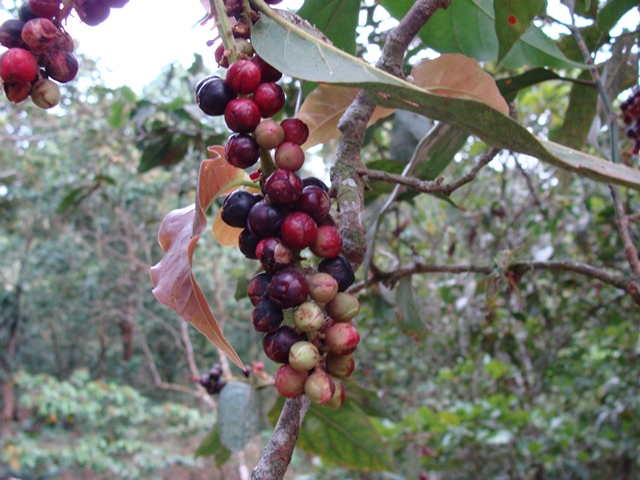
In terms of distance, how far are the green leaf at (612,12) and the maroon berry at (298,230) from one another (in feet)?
2.43

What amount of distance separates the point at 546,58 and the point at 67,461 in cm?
625

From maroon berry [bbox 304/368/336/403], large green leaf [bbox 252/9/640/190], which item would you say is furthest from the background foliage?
maroon berry [bbox 304/368/336/403]

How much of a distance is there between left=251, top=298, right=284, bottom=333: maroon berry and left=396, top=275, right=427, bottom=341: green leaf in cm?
79

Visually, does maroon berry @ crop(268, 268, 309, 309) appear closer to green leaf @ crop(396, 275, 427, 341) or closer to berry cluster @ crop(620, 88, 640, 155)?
green leaf @ crop(396, 275, 427, 341)

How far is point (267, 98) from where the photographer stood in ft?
1.54

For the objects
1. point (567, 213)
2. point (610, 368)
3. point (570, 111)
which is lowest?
point (570, 111)

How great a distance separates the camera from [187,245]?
49cm

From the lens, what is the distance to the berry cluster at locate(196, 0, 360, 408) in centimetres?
42

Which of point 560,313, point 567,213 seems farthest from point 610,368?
point 567,213

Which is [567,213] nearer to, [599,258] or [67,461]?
[599,258]

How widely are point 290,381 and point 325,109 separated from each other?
37 centimetres

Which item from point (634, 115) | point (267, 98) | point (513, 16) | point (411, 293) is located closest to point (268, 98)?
point (267, 98)

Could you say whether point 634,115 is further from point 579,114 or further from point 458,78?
point 458,78

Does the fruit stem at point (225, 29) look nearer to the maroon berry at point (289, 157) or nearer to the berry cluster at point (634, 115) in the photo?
the maroon berry at point (289, 157)
